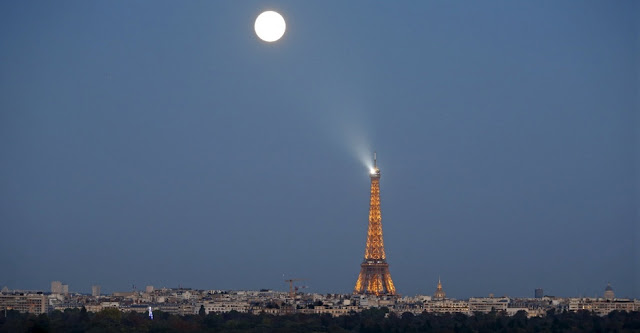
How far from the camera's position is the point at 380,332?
2616 inches

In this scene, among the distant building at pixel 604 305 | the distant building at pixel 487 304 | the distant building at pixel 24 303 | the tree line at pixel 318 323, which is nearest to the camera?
the tree line at pixel 318 323

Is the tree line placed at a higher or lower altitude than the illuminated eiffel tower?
lower

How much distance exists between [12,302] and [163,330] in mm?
23560

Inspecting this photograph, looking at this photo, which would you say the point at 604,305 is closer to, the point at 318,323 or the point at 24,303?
the point at 318,323

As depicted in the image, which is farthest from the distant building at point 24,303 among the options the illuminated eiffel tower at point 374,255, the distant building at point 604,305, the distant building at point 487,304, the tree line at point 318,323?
the distant building at point 604,305

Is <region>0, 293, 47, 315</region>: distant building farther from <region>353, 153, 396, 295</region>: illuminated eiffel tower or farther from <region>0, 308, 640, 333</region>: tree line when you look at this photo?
<region>353, 153, 396, 295</region>: illuminated eiffel tower

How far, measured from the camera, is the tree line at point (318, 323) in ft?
207

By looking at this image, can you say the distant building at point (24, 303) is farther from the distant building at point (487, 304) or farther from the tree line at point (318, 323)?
the distant building at point (487, 304)

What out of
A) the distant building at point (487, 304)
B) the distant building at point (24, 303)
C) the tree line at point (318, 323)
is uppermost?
the distant building at point (487, 304)

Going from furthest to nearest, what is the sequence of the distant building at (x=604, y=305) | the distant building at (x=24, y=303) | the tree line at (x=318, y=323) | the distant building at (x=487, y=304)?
the distant building at (x=487, y=304) < the distant building at (x=604, y=305) < the distant building at (x=24, y=303) < the tree line at (x=318, y=323)

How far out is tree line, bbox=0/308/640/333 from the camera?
6319 cm

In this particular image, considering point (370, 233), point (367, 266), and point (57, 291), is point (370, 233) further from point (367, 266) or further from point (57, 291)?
point (57, 291)

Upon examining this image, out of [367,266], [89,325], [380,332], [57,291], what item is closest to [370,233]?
[367,266]

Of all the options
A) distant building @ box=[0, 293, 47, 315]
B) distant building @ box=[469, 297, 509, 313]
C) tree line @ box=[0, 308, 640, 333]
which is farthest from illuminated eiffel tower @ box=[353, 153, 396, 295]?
distant building @ box=[0, 293, 47, 315]
